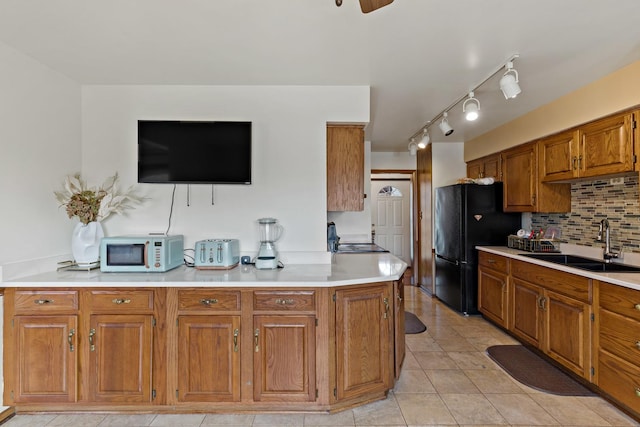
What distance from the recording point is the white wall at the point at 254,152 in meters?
2.80

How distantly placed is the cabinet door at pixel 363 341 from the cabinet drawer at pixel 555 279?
4.78 ft

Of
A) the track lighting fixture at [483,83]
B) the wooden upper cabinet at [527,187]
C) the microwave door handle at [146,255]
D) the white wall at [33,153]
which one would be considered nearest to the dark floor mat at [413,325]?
the wooden upper cabinet at [527,187]

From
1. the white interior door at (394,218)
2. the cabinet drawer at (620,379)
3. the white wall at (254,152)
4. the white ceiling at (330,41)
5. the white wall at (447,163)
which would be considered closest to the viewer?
the white ceiling at (330,41)

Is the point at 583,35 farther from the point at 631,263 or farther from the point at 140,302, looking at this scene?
the point at 140,302

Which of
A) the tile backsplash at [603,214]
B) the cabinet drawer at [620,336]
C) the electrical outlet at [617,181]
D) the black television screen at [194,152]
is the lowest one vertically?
the cabinet drawer at [620,336]

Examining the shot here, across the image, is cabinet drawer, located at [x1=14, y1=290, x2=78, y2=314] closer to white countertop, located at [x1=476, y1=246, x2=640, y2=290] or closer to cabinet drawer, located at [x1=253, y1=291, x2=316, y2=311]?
cabinet drawer, located at [x1=253, y1=291, x2=316, y2=311]

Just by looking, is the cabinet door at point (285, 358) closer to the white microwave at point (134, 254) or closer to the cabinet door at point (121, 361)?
the cabinet door at point (121, 361)

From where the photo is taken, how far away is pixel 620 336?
7.09 feet

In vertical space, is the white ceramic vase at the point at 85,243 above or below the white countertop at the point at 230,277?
above

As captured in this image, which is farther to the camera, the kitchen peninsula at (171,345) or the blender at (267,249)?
the blender at (267,249)

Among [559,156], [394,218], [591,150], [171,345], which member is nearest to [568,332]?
[591,150]

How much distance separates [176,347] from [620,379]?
9.27ft

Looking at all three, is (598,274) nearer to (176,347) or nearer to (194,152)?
(176,347)

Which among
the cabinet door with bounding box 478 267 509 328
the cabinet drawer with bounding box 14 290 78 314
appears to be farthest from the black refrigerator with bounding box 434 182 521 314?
the cabinet drawer with bounding box 14 290 78 314
